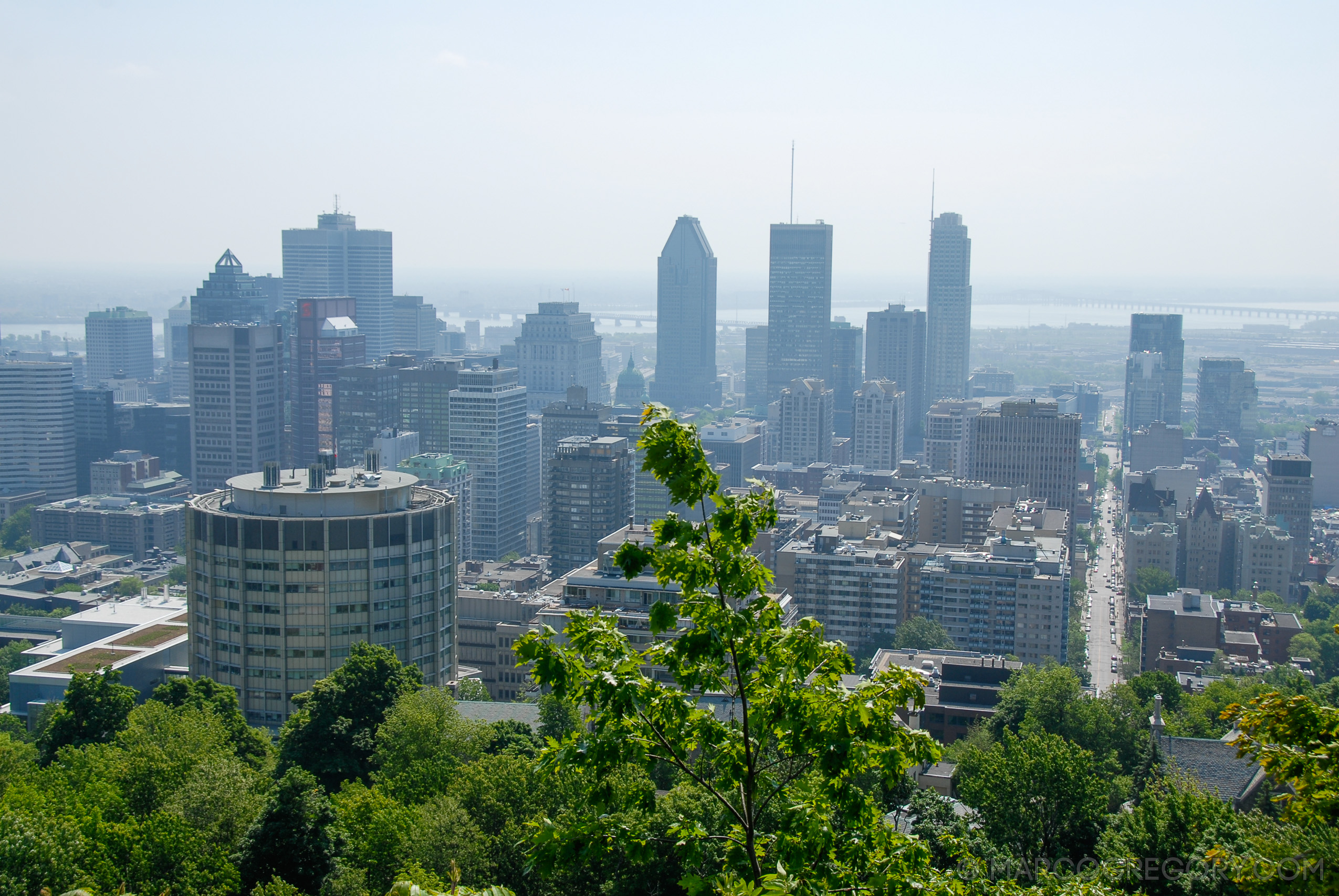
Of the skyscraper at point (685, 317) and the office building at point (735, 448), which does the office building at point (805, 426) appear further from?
the skyscraper at point (685, 317)

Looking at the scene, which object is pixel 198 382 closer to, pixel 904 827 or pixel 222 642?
pixel 222 642

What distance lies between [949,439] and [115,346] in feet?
296

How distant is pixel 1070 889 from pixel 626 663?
3.66 m

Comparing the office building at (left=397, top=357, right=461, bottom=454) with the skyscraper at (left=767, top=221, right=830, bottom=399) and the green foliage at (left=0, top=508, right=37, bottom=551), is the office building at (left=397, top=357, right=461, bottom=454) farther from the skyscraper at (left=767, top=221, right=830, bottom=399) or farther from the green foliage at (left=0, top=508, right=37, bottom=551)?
the skyscraper at (left=767, top=221, right=830, bottom=399)

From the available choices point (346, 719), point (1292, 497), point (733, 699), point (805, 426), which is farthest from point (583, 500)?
point (733, 699)

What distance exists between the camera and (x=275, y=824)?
16.6m

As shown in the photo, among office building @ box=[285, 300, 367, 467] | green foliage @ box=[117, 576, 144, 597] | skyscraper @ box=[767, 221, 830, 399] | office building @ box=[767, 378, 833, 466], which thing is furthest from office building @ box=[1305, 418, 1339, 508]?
green foliage @ box=[117, 576, 144, 597]

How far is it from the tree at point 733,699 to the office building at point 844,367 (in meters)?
131

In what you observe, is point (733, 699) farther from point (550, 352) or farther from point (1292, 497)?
point (550, 352)

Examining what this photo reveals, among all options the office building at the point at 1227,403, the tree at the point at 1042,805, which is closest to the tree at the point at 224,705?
the tree at the point at 1042,805

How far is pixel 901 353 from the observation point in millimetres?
139375

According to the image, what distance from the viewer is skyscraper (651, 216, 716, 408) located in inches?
6585

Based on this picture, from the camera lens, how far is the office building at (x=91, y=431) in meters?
97.2

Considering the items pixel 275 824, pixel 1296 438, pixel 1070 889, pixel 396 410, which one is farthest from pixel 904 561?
pixel 1296 438
